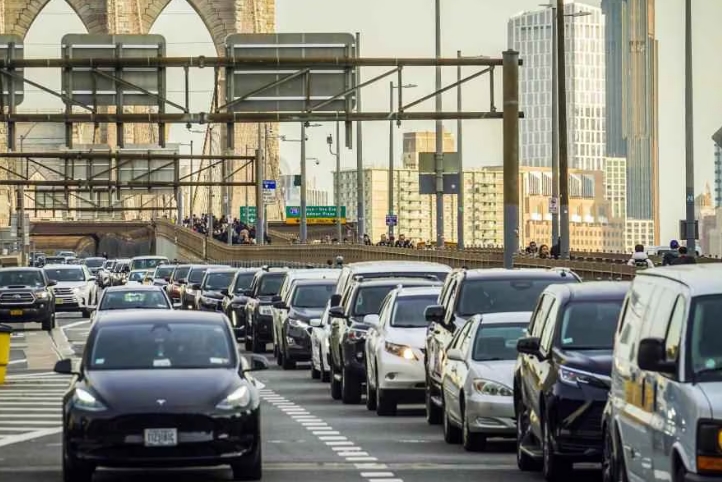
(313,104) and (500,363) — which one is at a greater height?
(313,104)

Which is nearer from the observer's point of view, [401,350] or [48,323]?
[401,350]

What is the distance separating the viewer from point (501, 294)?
2512cm

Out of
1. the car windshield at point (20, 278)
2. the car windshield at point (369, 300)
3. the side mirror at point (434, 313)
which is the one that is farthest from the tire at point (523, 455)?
the car windshield at point (20, 278)

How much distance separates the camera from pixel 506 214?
43.4 metres

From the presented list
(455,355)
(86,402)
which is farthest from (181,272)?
(86,402)

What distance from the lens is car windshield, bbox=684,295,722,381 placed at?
40.6 ft

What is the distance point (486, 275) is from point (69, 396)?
28.1ft

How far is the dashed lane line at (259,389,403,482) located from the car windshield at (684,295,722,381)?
5.25m

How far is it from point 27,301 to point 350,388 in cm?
2836

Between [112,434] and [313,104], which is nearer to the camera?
[112,434]

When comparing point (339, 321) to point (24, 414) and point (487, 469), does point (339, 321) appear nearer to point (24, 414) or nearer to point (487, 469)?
point (24, 414)

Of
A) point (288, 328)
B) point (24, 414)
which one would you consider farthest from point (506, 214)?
point (24, 414)

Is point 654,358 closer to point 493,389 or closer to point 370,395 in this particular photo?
point 493,389

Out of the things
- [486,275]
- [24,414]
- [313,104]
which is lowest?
[24,414]
